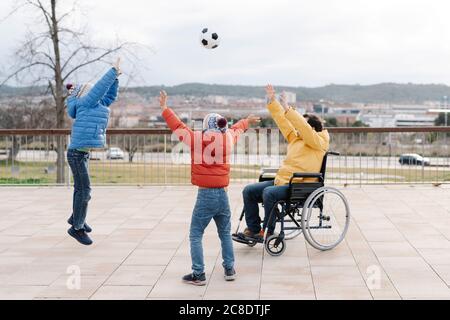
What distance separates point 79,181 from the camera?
18.4 feet

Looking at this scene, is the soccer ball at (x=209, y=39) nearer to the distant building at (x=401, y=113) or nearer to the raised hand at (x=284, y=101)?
the raised hand at (x=284, y=101)

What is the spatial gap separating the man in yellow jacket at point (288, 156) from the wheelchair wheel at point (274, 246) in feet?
0.28

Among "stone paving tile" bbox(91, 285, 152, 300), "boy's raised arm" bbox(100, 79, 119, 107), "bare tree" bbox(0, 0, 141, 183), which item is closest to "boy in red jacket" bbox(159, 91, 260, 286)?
"stone paving tile" bbox(91, 285, 152, 300)

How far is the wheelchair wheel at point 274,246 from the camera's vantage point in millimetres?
5172

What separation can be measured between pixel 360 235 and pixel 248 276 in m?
1.82

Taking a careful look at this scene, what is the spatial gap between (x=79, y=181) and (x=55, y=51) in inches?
439

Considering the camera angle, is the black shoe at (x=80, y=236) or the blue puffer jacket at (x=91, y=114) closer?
the blue puffer jacket at (x=91, y=114)

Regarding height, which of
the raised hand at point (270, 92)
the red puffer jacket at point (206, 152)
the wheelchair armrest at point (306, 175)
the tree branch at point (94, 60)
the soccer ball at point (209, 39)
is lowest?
the wheelchair armrest at point (306, 175)

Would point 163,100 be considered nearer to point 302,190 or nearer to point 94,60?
point 302,190

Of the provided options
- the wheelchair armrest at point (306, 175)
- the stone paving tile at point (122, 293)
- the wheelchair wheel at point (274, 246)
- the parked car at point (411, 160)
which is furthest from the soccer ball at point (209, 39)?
the parked car at point (411, 160)

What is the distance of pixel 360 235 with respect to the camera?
6.08 m

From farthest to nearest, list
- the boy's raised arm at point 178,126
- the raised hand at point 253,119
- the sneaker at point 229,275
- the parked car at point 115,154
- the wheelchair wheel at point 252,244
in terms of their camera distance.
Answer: the parked car at point 115,154
the wheelchair wheel at point 252,244
the raised hand at point 253,119
the sneaker at point 229,275
the boy's raised arm at point 178,126

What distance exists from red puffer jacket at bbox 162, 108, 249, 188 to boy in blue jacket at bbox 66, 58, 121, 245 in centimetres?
117
